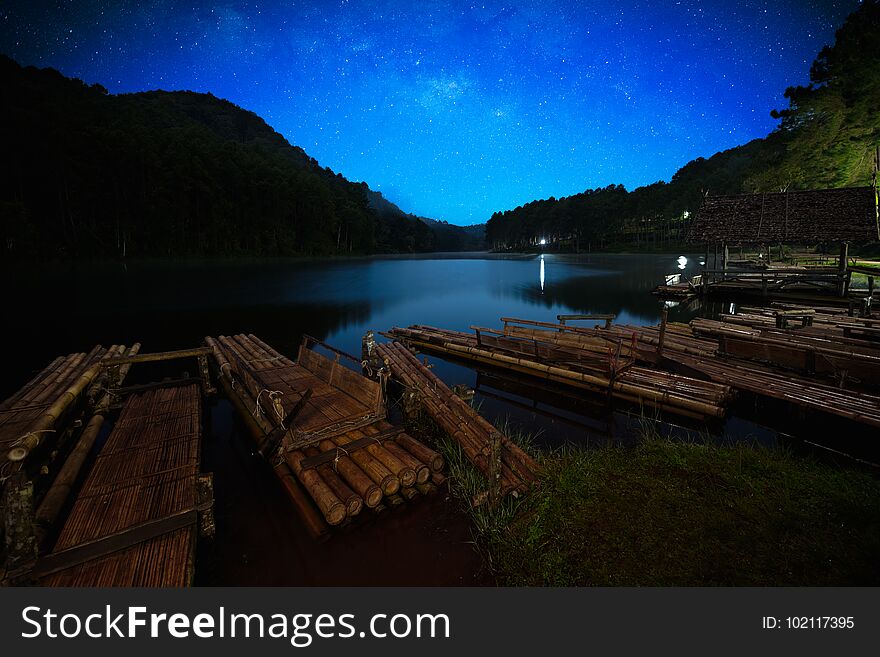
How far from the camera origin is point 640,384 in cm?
1127

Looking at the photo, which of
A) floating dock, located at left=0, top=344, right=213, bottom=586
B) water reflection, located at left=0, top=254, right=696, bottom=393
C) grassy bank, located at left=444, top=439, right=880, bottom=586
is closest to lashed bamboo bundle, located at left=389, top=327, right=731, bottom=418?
grassy bank, located at left=444, top=439, right=880, bottom=586

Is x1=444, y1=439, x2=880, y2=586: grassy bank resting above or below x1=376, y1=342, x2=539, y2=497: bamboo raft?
below

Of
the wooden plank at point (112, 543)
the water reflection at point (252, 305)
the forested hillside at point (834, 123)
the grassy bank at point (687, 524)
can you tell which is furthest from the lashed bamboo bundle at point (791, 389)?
the forested hillside at point (834, 123)

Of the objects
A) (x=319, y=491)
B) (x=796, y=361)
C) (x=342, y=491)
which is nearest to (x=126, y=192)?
(x=319, y=491)

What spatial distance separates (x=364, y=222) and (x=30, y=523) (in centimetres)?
12066

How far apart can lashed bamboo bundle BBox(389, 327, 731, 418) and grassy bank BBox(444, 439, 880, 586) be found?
9.05ft

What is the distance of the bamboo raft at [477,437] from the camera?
19.9ft

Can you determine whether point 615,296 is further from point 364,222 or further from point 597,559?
point 364,222

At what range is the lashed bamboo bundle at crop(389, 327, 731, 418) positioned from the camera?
10016 millimetres

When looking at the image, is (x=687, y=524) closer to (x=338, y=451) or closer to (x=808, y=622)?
(x=808, y=622)

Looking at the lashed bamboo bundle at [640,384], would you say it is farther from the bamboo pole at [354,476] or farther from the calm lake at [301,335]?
the bamboo pole at [354,476]

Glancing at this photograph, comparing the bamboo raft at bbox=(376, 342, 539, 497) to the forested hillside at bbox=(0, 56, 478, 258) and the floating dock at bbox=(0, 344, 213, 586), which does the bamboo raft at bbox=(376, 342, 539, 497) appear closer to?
the floating dock at bbox=(0, 344, 213, 586)

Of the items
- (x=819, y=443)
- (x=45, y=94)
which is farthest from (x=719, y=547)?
(x=45, y=94)

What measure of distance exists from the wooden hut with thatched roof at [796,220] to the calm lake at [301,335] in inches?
165
